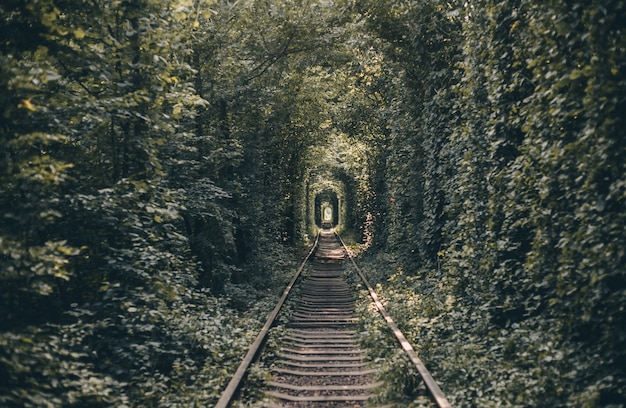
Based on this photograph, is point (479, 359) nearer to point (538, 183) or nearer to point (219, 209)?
point (538, 183)

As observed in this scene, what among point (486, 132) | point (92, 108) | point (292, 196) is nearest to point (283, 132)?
point (292, 196)

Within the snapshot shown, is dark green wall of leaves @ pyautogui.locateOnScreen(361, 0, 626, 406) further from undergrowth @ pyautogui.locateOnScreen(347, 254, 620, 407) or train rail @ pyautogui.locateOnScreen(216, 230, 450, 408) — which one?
train rail @ pyautogui.locateOnScreen(216, 230, 450, 408)

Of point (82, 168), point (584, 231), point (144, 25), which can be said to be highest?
point (144, 25)

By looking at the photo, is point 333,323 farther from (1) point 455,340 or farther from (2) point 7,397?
(2) point 7,397

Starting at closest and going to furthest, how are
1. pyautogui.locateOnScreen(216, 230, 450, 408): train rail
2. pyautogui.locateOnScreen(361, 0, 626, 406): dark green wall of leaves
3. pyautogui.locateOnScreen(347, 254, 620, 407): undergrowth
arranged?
pyautogui.locateOnScreen(361, 0, 626, 406): dark green wall of leaves, pyautogui.locateOnScreen(347, 254, 620, 407): undergrowth, pyautogui.locateOnScreen(216, 230, 450, 408): train rail

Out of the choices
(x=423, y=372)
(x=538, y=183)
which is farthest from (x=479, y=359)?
(x=538, y=183)

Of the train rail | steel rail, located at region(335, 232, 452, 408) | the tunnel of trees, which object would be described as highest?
the tunnel of trees

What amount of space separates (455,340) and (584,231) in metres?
3.36

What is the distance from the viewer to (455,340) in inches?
303

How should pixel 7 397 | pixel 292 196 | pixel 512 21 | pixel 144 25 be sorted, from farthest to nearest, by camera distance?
pixel 292 196 → pixel 512 21 → pixel 144 25 → pixel 7 397

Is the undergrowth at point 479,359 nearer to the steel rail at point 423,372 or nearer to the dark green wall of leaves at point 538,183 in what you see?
the dark green wall of leaves at point 538,183

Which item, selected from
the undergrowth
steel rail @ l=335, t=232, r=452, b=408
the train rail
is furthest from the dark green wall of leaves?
the train rail

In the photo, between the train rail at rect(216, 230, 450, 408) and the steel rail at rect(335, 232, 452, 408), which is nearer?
the steel rail at rect(335, 232, 452, 408)

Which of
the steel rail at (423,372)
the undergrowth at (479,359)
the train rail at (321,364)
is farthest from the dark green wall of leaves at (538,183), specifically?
the train rail at (321,364)
